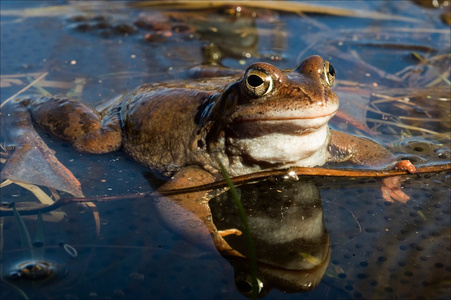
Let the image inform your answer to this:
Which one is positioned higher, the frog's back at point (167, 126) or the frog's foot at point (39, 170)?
the frog's back at point (167, 126)

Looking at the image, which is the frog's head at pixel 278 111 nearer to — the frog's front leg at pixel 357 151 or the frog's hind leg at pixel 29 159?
the frog's front leg at pixel 357 151

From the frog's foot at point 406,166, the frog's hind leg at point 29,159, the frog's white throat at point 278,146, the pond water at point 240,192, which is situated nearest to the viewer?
the pond water at point 240,192

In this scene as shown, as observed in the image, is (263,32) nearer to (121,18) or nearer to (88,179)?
(121,18)

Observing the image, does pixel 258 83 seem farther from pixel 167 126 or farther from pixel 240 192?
pixel 167 126

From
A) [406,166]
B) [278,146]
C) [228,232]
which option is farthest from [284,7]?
→ [228,232]

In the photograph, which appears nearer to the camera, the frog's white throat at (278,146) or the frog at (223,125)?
the frog at (223,125)

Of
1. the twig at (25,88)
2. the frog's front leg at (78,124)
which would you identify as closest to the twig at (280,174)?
the frog's front leg at (78,124)

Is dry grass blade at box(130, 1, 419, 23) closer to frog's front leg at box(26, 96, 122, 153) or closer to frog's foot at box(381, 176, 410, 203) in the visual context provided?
frog's front leg at box(26, 96, 122, 153)
